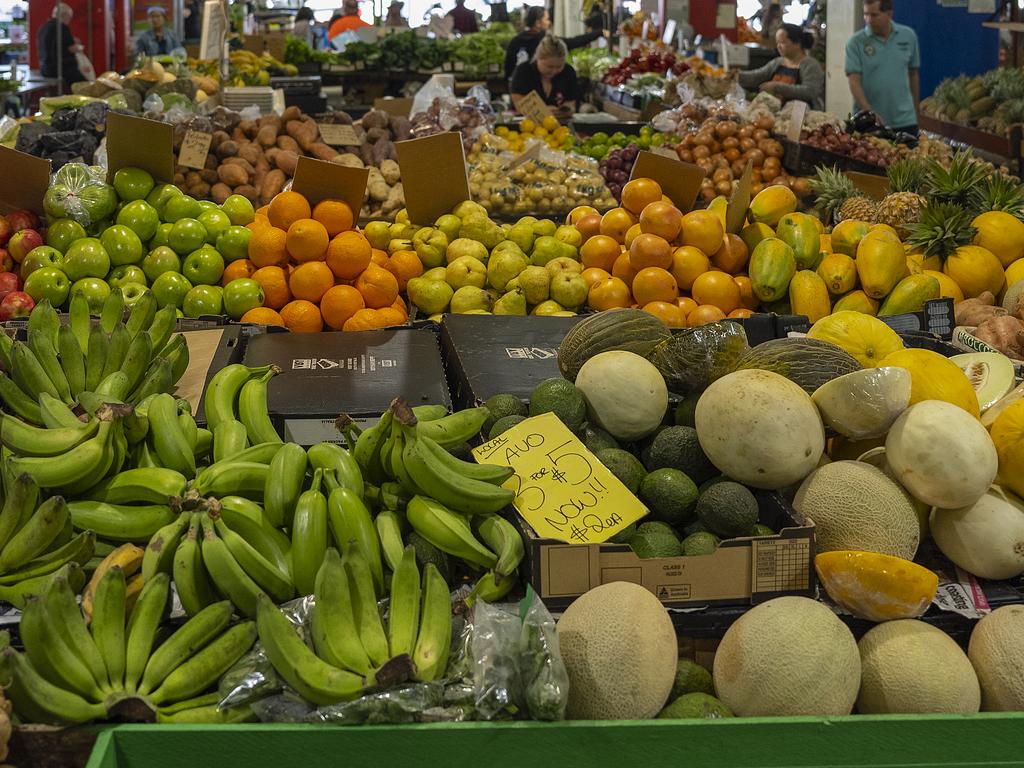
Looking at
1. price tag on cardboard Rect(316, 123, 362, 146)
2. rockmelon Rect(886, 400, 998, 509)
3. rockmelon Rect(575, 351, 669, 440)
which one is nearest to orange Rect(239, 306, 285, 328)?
rockmelon Rect(575, 351, 669, 440)

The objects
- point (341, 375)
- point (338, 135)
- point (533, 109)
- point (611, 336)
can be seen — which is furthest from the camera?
point (533, 109)

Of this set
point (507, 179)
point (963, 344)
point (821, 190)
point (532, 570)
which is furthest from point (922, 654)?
point (507, 179)

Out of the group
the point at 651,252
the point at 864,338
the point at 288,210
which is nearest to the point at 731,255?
the point at 651,252

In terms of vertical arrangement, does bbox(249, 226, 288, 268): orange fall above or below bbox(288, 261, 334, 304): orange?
above

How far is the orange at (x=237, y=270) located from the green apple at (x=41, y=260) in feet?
1.90

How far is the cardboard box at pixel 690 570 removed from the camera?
5.44ft

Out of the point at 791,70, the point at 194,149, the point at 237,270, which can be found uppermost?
the point at 791,70

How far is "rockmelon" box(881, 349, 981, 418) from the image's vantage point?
2000mm

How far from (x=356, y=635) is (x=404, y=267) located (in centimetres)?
A: 227

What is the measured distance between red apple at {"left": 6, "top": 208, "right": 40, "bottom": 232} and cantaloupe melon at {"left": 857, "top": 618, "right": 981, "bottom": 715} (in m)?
3.33

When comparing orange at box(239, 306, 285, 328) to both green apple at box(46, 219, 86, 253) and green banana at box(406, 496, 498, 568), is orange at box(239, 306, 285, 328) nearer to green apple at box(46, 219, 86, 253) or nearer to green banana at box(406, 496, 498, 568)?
green apple at box(46, 219, 86, 253)

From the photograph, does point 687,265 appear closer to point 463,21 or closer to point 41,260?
point 41,260

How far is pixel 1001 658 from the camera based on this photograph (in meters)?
1.58

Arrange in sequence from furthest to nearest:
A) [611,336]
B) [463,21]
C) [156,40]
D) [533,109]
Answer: [463,21], [156,40], [533,109], [611,336]
